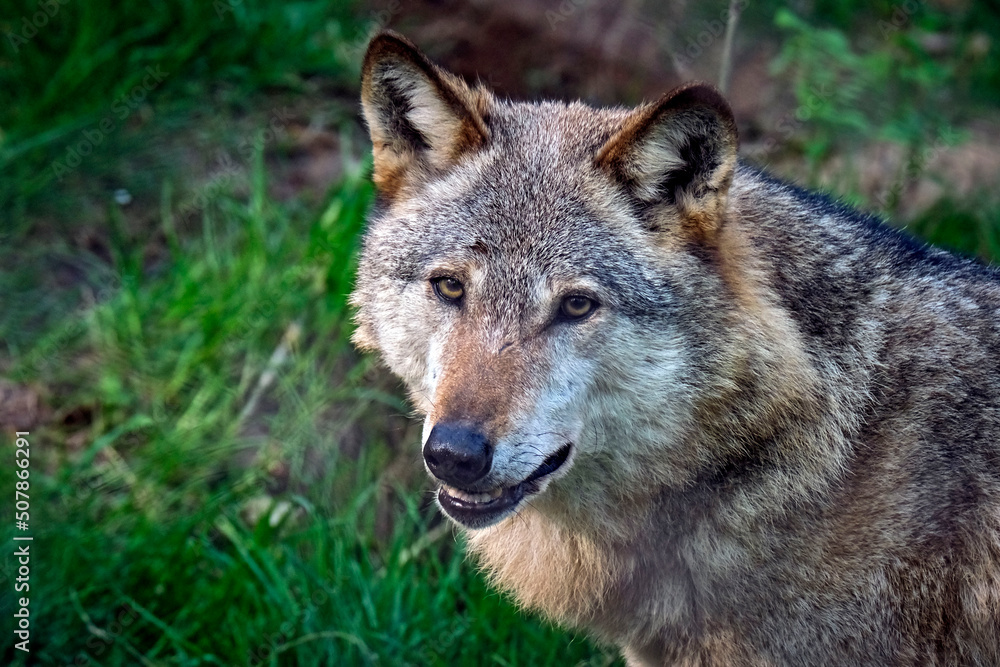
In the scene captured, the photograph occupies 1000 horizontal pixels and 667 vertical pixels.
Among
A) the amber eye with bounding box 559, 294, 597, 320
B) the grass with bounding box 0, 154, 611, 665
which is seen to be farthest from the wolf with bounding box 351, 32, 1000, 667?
the grass with bounding box 0, 154, 611, 665

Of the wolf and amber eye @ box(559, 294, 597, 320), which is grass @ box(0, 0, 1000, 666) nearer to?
the wolf

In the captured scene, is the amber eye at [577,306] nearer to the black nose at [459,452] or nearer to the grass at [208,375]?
the black nose at [459,452]

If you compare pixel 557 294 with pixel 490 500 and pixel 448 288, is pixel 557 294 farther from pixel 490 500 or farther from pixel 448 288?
pixel 490 500

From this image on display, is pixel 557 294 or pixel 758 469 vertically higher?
pixel 557 294

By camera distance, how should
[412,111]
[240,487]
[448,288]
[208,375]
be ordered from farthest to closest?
1. [208,375]
2. [240,487]
3. [412,111]
4. [448,288]

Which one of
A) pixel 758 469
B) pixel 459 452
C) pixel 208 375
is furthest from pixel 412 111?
pixel 208 375

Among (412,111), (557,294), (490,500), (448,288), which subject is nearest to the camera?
(490,500)

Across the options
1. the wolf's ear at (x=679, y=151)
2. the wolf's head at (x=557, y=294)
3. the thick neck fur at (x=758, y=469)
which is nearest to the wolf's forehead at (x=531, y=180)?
the wolf's head at (x=557, y=294)

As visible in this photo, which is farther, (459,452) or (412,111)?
(412,111)

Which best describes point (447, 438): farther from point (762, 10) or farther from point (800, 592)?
point (762, 10)

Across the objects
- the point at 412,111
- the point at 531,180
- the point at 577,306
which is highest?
the point at 412,111

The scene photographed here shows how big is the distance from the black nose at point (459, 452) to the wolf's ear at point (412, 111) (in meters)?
1.17

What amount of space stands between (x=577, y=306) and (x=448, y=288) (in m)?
0.46

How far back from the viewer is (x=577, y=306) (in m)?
3.18
